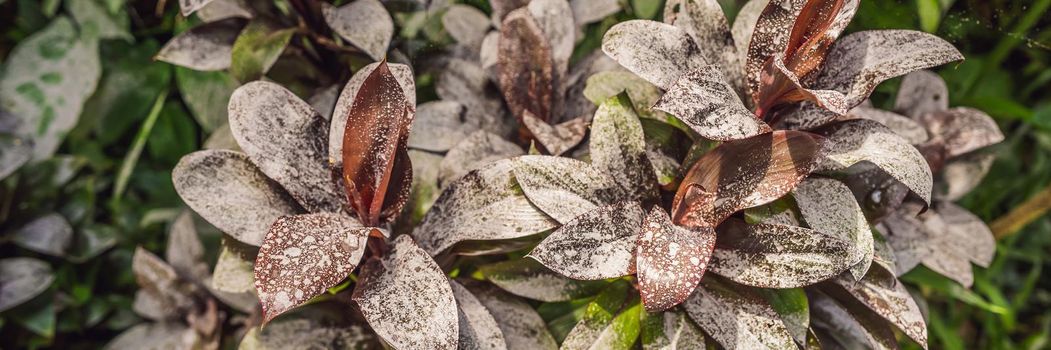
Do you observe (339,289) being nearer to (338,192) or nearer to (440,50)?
(338,192)

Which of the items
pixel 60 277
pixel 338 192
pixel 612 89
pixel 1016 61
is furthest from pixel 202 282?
pixel 1016 61

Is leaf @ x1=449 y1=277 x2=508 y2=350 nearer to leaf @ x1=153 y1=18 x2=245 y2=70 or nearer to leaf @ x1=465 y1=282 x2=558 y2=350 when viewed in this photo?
leaf @ x1=465 y1=282 x2=558 y2=350

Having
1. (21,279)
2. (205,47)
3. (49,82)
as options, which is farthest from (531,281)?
(49,82)

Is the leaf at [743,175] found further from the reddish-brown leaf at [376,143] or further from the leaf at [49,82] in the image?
the leaf at [49,82]

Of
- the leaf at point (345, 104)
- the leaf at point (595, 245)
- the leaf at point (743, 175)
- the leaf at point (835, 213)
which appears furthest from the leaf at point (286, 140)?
the leaf at point (835, 213)

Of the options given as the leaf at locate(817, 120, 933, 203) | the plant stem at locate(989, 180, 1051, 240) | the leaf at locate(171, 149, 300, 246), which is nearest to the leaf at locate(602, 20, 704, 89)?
the leaf at locate(817, 120, 933, 203)

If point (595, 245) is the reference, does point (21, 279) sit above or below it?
below

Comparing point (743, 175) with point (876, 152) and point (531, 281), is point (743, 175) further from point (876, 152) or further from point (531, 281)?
point (531, 281)
